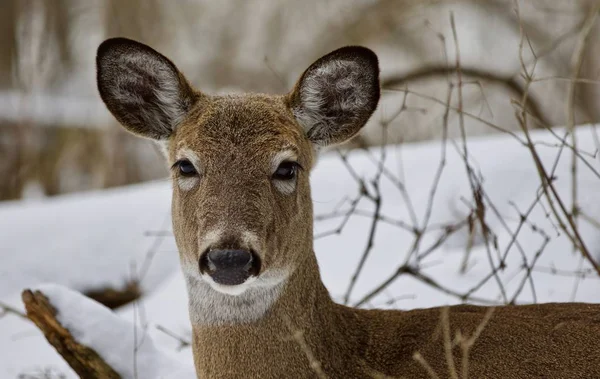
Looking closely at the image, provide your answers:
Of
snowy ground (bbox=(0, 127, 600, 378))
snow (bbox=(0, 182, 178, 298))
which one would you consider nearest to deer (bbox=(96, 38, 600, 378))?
snowy ground (bbox=(0, 127, 600, 378))

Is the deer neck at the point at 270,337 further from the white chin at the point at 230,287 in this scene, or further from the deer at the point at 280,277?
the white chin at the point at 230,287

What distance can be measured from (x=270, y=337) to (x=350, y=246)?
9.05ft

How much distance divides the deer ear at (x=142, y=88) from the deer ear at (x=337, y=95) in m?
0.47

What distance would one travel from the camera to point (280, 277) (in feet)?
11.9

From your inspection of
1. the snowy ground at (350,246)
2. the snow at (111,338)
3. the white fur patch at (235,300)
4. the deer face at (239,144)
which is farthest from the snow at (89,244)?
the white fur patch at (235,300)

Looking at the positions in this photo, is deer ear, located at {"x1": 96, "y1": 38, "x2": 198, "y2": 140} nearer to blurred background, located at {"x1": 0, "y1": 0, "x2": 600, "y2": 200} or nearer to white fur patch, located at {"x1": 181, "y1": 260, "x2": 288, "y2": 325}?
white fur patch, located at {"x1": 181, "y1": 260, "x2": 288, "y2": 325}

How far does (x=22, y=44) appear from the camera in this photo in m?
13.9

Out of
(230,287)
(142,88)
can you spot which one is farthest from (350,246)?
(230,287)

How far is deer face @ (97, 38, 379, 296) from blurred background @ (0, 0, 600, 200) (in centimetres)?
679

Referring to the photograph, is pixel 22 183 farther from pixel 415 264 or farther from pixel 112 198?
pixel 415 264

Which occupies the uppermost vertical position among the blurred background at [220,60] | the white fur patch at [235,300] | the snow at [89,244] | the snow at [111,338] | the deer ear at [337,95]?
the blurred background at [220,60]

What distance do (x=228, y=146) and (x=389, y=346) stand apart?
1035 millimetres

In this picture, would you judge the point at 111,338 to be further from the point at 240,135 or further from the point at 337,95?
the point at 337,95

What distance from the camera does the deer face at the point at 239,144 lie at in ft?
11.2
